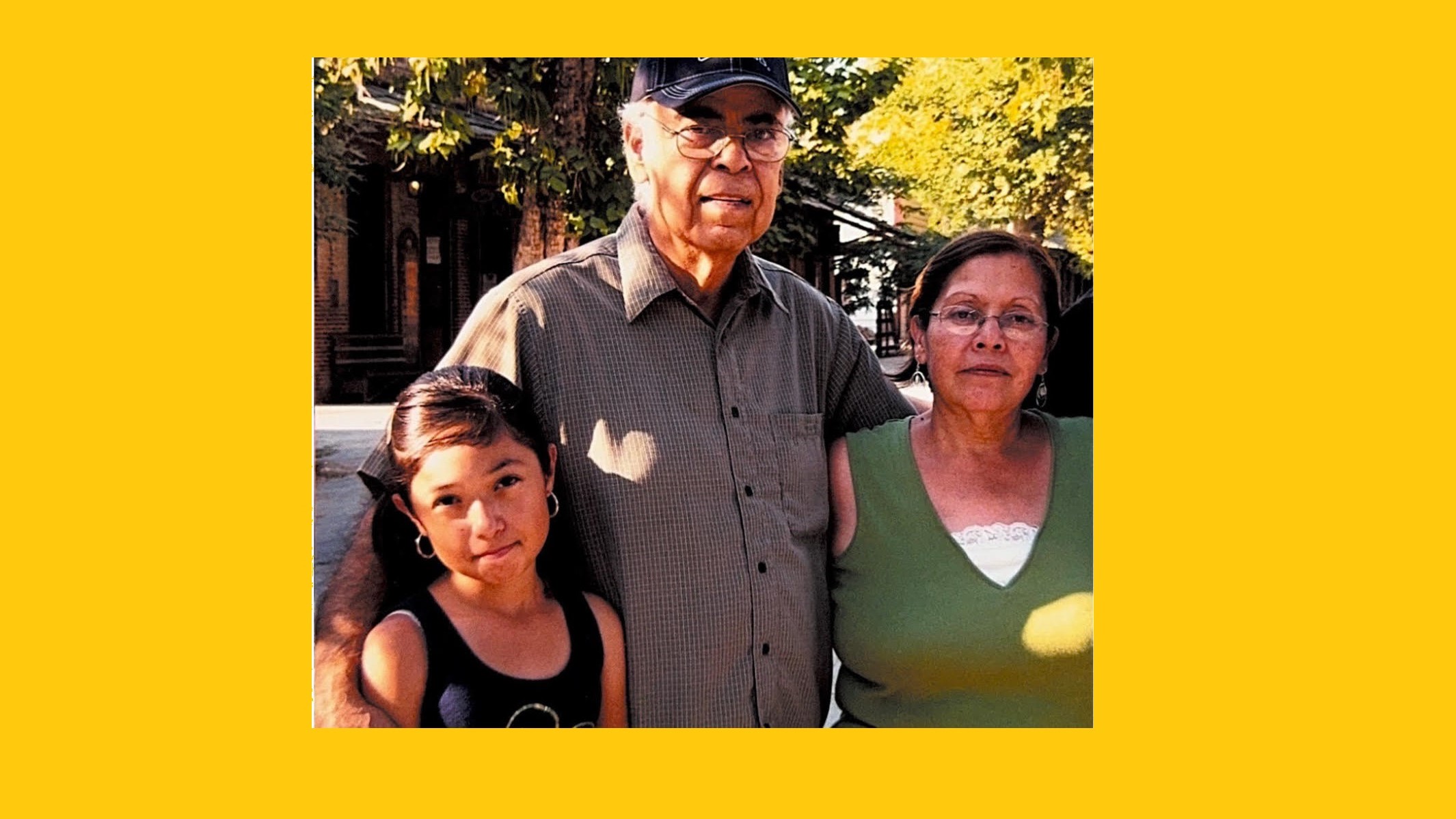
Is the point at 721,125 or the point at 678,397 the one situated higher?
the point at 721,125

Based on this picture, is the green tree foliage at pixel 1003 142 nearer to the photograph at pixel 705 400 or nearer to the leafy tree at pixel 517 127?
the photograph at pixel 705 400

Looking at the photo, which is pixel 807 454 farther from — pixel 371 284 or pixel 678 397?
pixel 371 284

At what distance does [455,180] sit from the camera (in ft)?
13.2

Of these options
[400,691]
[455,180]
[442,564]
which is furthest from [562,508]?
[455,180]

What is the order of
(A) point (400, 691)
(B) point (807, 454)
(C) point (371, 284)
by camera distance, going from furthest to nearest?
(C) point (371, 284) → (B) point (807, 454) → (A) point (400, 691)

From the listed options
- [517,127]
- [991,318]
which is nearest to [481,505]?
[517,127]

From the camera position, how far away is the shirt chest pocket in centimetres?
346

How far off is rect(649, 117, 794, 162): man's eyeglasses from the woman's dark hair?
0.60 metres

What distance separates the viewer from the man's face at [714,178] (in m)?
3.35

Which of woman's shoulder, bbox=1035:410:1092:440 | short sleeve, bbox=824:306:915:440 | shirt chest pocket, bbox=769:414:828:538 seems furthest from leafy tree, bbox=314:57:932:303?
woman's shoulder, bbox=1035:410:1092:440

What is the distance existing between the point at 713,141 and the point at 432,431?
1043mm

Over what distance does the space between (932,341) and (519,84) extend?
150 cm

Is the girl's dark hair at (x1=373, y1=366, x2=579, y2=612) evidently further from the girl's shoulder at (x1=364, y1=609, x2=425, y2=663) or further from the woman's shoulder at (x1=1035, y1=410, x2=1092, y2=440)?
the woman's shoulder at (x1=1035, y1=410, x2=1092, y2=440)

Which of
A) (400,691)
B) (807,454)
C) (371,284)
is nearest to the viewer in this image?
(400,691)
